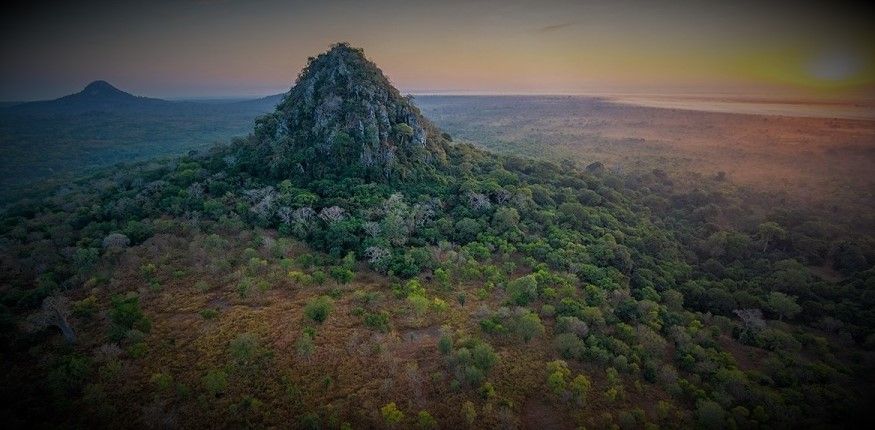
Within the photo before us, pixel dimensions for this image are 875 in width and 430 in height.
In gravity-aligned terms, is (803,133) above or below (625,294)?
above

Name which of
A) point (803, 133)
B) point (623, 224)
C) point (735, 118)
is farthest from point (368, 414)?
point (735, 118)

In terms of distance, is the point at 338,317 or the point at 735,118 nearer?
the point at 338,317

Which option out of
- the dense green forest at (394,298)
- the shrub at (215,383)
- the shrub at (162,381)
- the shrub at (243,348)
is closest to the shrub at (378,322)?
the dense green forest at (394,298)

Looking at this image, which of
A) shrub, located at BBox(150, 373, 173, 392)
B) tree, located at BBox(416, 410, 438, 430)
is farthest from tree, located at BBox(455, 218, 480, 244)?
shrub, located at BBox(150, 373, 173, 392)

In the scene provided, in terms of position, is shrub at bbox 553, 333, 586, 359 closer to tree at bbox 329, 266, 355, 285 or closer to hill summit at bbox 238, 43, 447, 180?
tree at bbox 329, 266, 355, 285

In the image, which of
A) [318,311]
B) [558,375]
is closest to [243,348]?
[318,311]

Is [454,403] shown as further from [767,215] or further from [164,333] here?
[767,215]

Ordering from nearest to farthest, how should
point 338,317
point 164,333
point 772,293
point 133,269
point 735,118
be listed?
point 164,333 → point 338,317 → point 133,269 → point 772,293 → point 735,118
